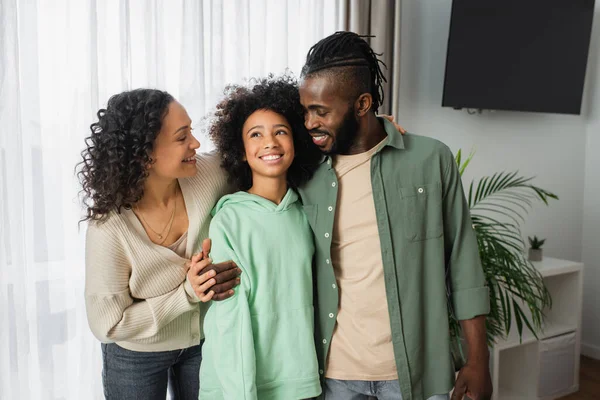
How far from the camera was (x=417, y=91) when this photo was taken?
2992mm

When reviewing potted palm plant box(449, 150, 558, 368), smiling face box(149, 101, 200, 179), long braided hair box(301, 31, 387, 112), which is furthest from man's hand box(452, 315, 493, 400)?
smiling face box(149, 101, 200, 179)

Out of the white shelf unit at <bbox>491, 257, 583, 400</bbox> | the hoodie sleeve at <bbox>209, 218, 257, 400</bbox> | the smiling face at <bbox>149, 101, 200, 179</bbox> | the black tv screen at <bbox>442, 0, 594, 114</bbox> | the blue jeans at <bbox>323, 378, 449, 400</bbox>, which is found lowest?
the white shelf unit at <bbox>491, 257, 583, 400</bbox>

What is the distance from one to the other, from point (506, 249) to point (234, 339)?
1540 mm

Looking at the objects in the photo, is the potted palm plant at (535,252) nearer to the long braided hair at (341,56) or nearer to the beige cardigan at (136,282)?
the long braided hair at (341,56)

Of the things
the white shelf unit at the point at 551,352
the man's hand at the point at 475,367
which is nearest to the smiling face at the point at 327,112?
the man's hand at the point at 475,367

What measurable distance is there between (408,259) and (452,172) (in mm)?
262

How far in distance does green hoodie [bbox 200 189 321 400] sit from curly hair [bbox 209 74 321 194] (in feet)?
0.52

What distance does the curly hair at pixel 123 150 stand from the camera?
1337 mm

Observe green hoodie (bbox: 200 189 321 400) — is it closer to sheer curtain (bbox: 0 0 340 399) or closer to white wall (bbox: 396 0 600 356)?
sheer curtain (bbox: 0 0 340 399)

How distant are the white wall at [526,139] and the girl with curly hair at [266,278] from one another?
1.68m

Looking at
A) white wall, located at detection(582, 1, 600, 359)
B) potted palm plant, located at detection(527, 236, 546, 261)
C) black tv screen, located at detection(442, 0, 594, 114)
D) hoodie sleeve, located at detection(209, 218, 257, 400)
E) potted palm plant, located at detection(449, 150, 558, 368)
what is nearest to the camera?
hoodie sleeve, located at detection(209, 218, 257, 400)

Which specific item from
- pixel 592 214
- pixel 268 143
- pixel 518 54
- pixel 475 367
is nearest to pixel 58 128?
pixel 268 143

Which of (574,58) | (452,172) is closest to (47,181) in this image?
(452,172)

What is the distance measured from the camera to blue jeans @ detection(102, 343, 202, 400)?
147cm
